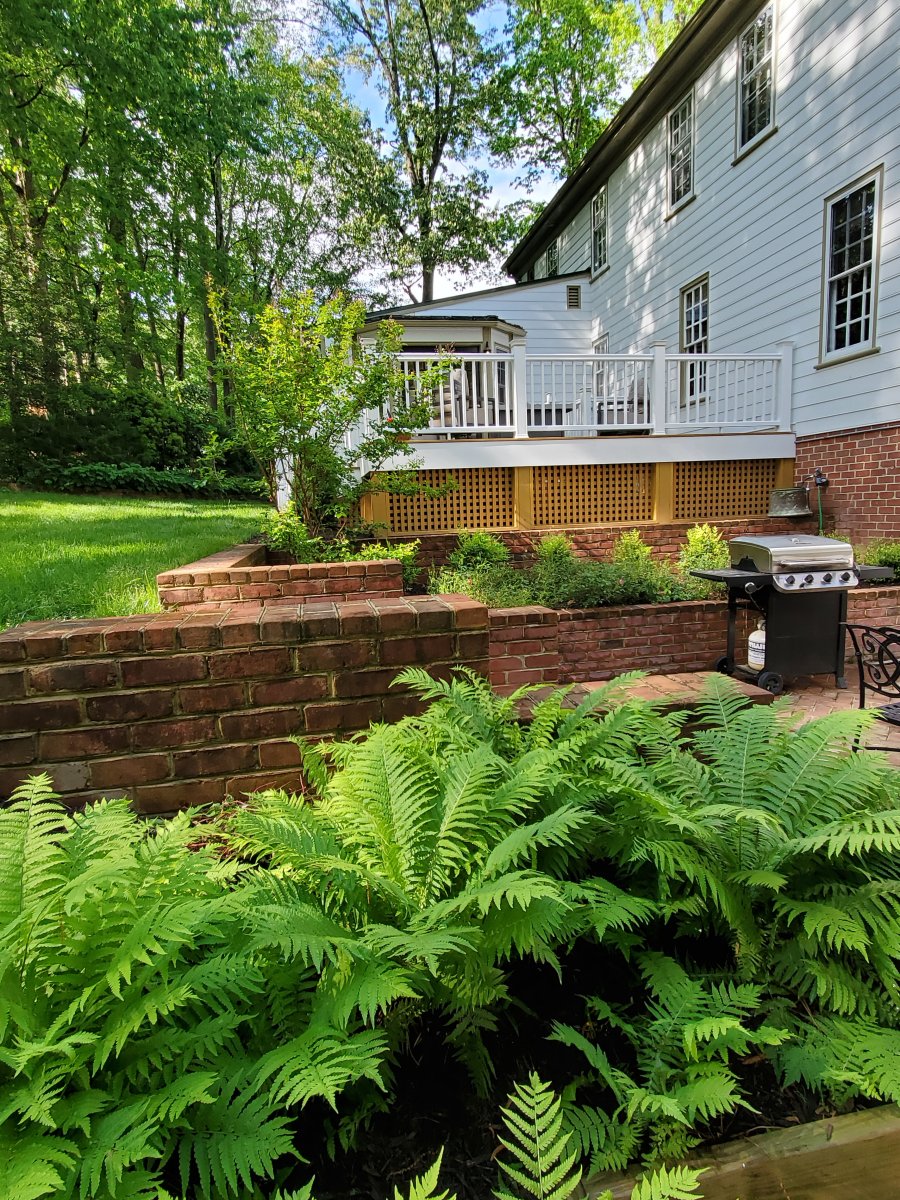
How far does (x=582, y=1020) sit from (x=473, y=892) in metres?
0.56

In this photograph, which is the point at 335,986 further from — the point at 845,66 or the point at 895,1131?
the point at 845,66

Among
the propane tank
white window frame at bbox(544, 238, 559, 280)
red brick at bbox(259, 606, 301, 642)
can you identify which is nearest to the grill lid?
the propane tank

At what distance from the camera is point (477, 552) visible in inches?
244

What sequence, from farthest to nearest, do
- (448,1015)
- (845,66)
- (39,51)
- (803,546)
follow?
1. (39,51)
2. (845,66)
3. (803,546)
4. (448,1015)

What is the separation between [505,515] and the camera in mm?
6984

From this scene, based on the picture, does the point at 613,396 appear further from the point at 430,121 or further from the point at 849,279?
the point at 430,121

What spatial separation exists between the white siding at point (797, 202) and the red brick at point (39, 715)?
24.5ft

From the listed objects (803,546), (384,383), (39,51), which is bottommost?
(803,546)

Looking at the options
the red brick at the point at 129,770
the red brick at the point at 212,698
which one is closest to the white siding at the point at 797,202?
the red brick at the point at 212,698

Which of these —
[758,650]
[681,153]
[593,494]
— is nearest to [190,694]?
[758,650]

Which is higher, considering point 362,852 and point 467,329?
point 467,329

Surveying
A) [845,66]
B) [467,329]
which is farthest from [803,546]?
[467,329]

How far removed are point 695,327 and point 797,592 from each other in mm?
7322

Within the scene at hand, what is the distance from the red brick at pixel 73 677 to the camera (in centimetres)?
179
